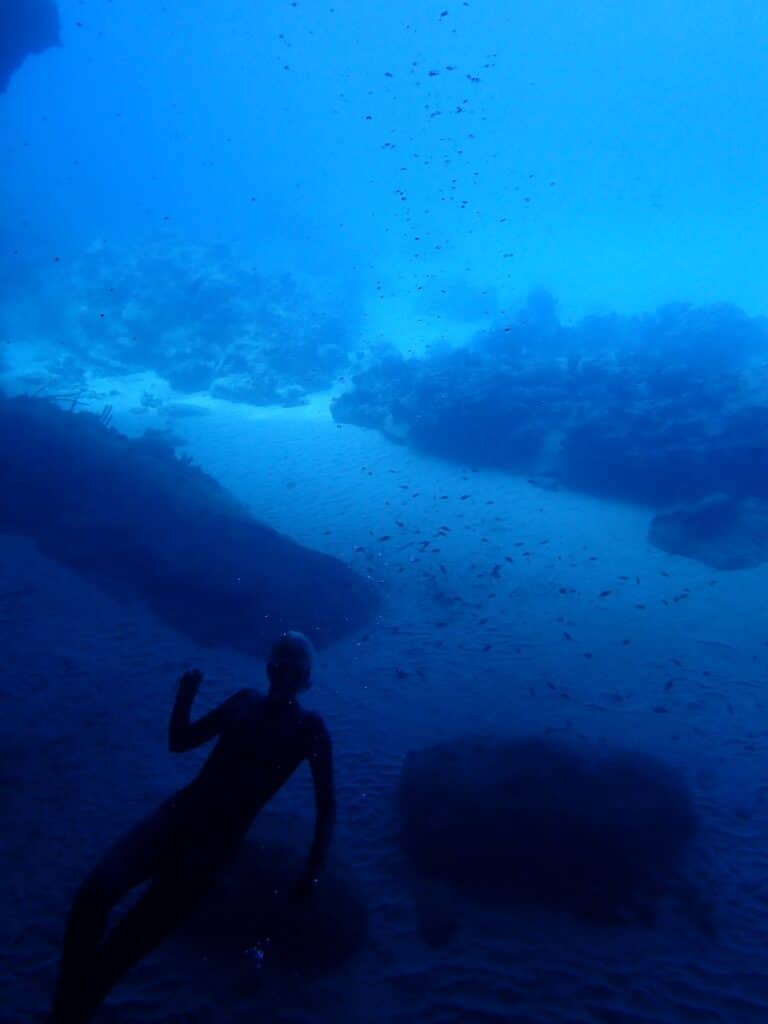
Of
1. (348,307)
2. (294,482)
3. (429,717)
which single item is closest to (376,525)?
(294,482)

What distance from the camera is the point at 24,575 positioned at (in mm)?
10609

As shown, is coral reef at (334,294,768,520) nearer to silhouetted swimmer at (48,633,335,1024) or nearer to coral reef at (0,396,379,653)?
coral reef at (0,396,379,653)

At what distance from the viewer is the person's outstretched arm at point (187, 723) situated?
3104 mm

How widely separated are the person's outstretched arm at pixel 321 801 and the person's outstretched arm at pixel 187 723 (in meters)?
0.58

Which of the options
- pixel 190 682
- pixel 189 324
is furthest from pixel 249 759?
pixel 189 324

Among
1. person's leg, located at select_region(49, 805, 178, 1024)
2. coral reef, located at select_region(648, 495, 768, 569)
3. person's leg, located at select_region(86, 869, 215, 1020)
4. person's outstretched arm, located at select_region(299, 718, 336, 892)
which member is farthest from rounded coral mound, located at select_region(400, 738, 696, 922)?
coral reef, located at select_region(648, 495, 768, 569)

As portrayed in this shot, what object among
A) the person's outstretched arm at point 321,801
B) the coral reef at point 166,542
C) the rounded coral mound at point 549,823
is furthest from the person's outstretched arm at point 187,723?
the coral reef at point 166,542

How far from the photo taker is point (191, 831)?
2916 mm

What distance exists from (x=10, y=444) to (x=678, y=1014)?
16297 millimetres

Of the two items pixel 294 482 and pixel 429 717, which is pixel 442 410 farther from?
pixel 429 717

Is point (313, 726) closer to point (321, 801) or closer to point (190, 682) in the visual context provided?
point (321, 801)

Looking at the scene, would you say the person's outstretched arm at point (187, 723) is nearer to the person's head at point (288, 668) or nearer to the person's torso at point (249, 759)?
the person's torso at point (249, 759)

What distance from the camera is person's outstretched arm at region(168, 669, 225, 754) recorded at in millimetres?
3104

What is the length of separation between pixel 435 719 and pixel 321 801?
559 centimetres
